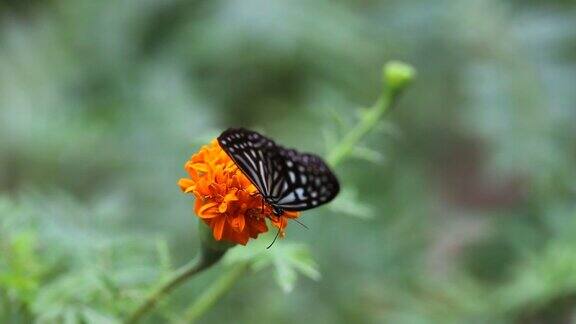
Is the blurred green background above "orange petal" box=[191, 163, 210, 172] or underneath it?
above

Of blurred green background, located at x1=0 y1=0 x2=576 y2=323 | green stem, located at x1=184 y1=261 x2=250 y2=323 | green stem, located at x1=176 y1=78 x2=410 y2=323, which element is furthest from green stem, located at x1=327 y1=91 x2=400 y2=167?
blurred green background, located at x1=0 y1=0 x2=576 y2=323

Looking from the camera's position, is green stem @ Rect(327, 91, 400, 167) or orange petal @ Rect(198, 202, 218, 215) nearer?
orange petal @ Rect(198, 202, 218, 215)

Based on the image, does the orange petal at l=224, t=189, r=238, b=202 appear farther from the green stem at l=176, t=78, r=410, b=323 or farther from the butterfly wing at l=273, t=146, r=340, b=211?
the green stem at l=176, t=78, r=410, b=323

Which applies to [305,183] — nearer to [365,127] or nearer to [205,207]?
[205,207]

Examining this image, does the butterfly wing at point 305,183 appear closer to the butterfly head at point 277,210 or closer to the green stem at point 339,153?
the butterfly head at point 277,210

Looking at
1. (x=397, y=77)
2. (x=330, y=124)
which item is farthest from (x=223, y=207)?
(x=330, y=124)

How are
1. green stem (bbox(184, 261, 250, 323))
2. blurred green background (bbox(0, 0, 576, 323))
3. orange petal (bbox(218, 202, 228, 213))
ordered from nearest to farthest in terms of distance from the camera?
orange petal (bbox(218, 202, 228, 213)) < green stem (bbox(184, 261, 250, 323)) < blurred green background (bbox(0, 0, 576, 323))
